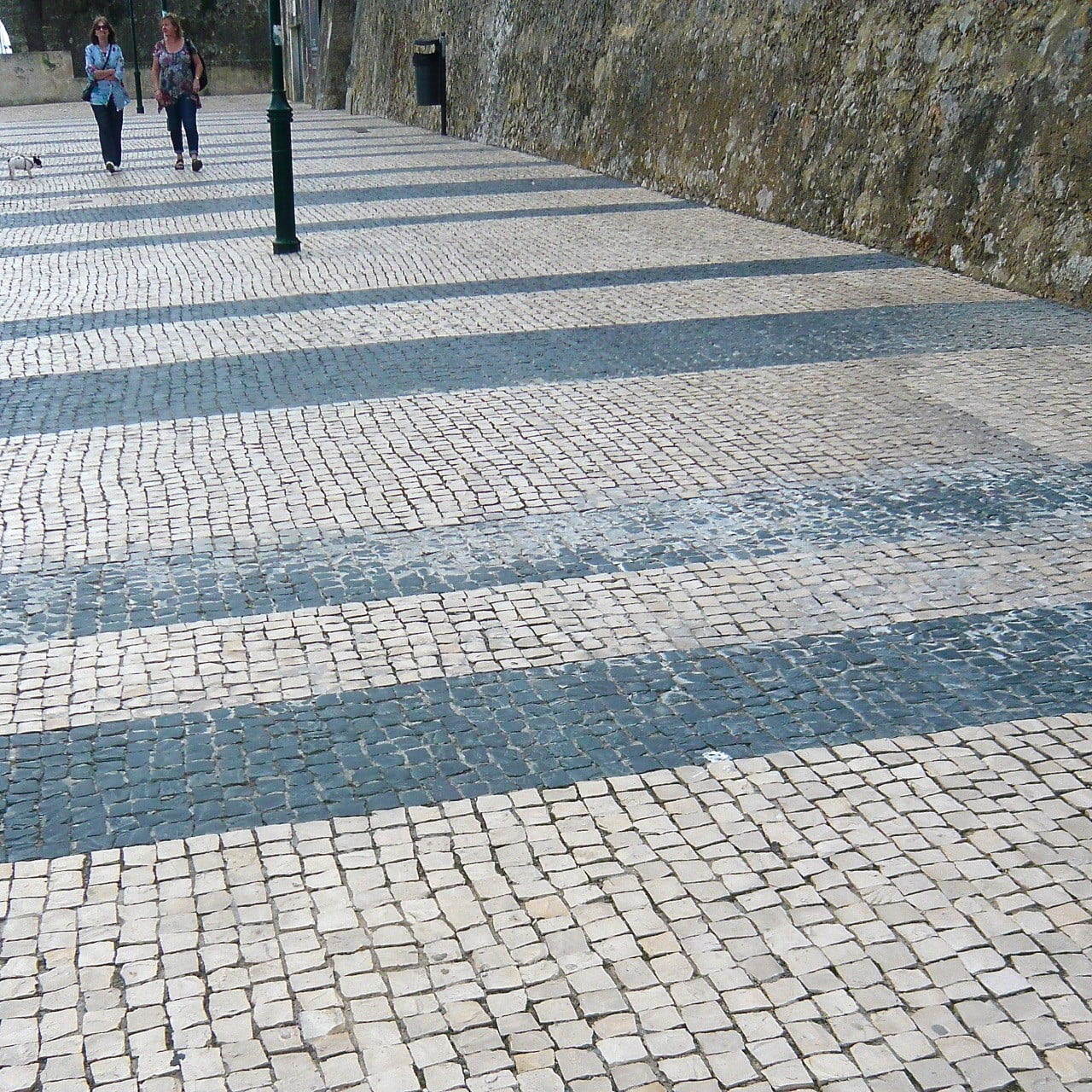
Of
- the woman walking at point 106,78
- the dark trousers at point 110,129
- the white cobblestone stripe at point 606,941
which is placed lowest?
the white cobblestone stripe at point 606,941

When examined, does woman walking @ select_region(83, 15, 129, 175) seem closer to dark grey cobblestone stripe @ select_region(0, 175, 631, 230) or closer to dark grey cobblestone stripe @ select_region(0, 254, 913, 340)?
dark grey cobblestone stripe @ select_region(0, 175, 631, 230)

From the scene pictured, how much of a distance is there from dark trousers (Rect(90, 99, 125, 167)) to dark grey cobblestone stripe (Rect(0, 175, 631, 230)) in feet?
5.26

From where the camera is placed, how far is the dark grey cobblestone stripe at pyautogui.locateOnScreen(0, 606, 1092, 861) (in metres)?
3.57

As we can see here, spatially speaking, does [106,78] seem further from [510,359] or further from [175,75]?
[510,359]

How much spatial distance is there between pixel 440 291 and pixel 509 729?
637cm

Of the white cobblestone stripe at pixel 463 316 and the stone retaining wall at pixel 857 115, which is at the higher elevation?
the stone retaining wall at pixel 857 115

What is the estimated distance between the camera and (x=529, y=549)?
204 inches

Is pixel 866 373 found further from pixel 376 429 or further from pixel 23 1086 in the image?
pixel 23 1086

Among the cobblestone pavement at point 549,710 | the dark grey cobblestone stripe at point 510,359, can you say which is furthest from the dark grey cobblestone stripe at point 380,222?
the cobblestone pavement at point 549,710

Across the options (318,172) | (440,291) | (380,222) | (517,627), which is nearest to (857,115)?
(440,291)

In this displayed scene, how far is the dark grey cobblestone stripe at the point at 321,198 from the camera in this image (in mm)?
13383

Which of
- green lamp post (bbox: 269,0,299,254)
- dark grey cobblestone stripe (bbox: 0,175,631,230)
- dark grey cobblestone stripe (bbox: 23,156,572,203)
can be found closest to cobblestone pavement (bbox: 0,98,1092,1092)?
green lamp post (bbox: 269,0,299,254)

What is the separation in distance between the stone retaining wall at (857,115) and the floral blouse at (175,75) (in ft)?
15.2

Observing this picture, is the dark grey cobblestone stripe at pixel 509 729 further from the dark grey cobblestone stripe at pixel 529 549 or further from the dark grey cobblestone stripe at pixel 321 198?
the dark grey cobblestone stripe at pixel 321 198
